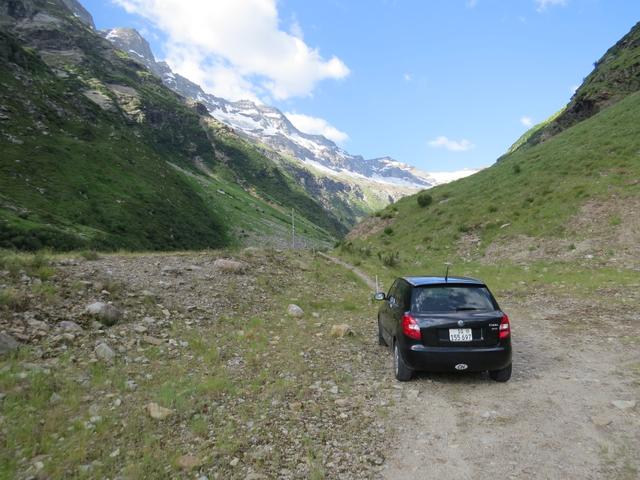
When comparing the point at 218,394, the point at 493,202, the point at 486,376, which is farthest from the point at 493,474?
the point at 493,202

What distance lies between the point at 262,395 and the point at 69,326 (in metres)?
5.24

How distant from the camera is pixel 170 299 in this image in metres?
12.7

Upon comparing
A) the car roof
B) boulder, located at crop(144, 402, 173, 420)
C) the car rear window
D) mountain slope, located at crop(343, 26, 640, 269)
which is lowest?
boulder, located at crop(144, 402, 173, 420)

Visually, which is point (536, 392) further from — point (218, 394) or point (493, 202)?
point (493, 202)

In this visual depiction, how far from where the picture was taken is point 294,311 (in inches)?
547

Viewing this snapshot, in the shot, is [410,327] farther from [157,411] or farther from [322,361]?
[157,411]

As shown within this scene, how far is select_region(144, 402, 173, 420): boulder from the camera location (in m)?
6.48

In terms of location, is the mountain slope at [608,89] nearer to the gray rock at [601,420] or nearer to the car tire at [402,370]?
the gray rock at [601,420]

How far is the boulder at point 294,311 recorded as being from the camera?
1376 cm

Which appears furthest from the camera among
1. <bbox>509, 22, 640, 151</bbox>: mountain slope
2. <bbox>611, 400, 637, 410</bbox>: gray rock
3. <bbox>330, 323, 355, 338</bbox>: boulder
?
<bbox>509, 22, 640, 151</bbox>: mountain slope

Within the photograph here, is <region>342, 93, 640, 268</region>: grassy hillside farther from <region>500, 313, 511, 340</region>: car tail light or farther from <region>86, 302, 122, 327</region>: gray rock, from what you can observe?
<region>86, 302, 122, 327</region>: gray rock

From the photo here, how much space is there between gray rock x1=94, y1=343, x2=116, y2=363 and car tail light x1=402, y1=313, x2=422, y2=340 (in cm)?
633

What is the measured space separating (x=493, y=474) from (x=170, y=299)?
10424 millimetres

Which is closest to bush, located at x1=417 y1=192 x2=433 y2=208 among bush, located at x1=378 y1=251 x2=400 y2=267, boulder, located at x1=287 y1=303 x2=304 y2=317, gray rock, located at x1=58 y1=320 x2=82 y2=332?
bush, located at x1=378 y1=251 x2=400 y2=267
